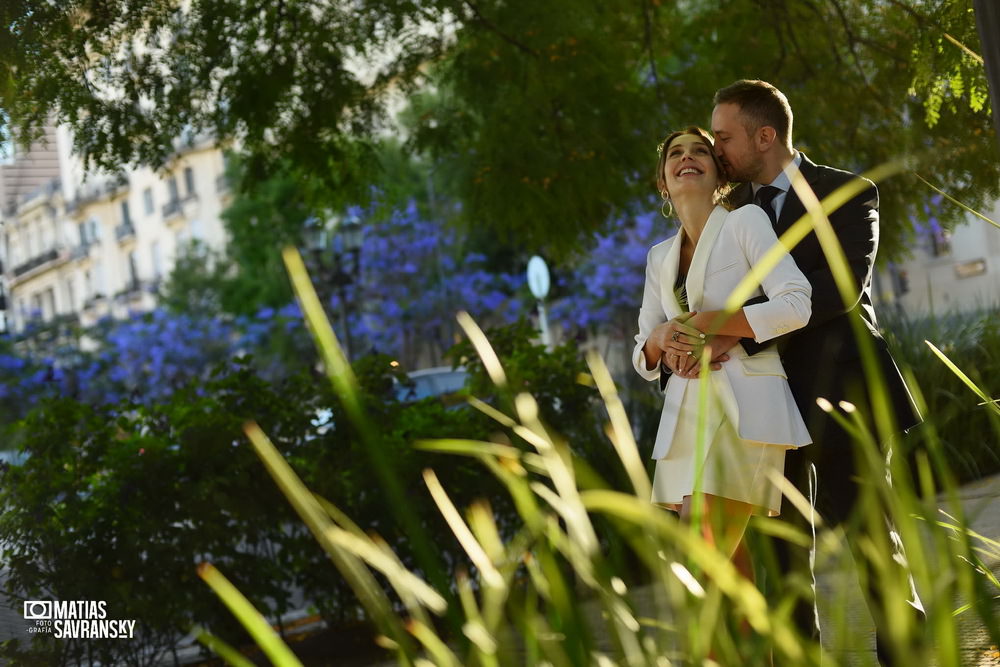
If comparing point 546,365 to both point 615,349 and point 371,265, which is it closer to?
point 615,349

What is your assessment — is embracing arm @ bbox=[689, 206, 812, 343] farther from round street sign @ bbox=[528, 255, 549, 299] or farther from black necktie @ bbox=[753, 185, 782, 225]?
round street sign @ bbox=[528, 255, 549, 299]

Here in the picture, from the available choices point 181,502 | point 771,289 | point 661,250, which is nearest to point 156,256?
point 181,502

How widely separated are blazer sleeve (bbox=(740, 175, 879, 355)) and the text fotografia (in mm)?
3540

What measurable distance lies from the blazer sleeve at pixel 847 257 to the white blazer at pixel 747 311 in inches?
3.0

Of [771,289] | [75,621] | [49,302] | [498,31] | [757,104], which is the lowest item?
[75,621]

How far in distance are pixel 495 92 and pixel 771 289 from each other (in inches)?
230

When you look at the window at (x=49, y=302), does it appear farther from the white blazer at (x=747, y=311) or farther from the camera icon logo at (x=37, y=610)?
the white blazer at (x=747, y=311)

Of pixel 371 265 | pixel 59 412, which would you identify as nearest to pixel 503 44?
pixel 59 412

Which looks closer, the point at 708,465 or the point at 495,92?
the point at 708,465

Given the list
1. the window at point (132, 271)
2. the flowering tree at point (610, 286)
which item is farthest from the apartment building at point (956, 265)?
the window at point (132, 271)

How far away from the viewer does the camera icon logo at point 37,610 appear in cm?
523

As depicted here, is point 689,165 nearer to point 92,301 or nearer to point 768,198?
point 768,198

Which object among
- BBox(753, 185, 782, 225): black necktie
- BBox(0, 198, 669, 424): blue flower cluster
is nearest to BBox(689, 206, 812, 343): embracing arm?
BBox(753, 185, 782, 225): black necktie

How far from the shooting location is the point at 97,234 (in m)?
83.2
